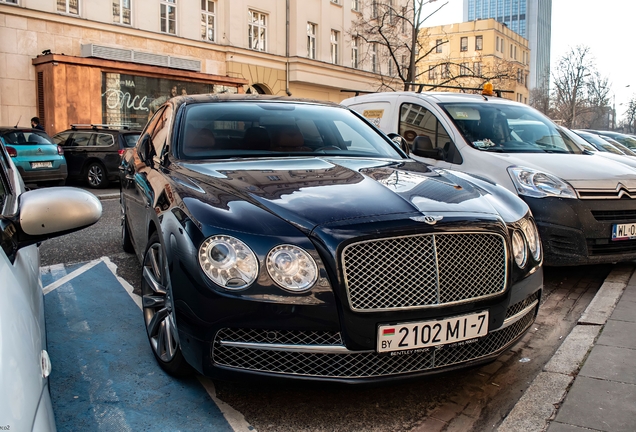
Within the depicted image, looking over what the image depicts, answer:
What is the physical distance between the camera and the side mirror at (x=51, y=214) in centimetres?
191

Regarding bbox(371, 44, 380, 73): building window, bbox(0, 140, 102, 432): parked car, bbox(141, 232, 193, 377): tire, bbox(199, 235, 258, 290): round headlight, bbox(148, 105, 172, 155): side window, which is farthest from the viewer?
bbox(371, 44, 380, 73): building window

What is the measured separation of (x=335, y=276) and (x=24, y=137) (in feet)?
43.9

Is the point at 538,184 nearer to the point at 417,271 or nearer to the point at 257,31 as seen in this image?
the point at 417,271

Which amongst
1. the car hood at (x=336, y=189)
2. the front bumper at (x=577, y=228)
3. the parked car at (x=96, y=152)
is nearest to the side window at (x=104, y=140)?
the parked car at (x=96, y=152)

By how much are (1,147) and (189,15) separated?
23.4m

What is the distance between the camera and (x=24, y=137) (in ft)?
46.1

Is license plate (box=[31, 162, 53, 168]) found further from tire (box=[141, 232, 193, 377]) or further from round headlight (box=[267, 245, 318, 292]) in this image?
round headlight (box=[267, 245, 318, 292])

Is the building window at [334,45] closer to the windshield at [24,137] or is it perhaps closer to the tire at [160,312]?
the windshield at [24,137]

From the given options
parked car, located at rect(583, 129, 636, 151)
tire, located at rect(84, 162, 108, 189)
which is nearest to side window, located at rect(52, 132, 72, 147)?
tire, located at rect(84, 162, 108, 189)

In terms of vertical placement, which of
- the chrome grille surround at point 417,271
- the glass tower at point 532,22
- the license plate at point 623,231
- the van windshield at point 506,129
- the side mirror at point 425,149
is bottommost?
the license plate at point 623,231

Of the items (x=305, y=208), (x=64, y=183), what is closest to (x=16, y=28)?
(x=64, y=183)

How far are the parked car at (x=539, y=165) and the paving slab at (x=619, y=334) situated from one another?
124cm

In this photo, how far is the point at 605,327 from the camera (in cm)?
423

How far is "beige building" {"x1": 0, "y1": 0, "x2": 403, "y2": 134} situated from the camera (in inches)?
784
